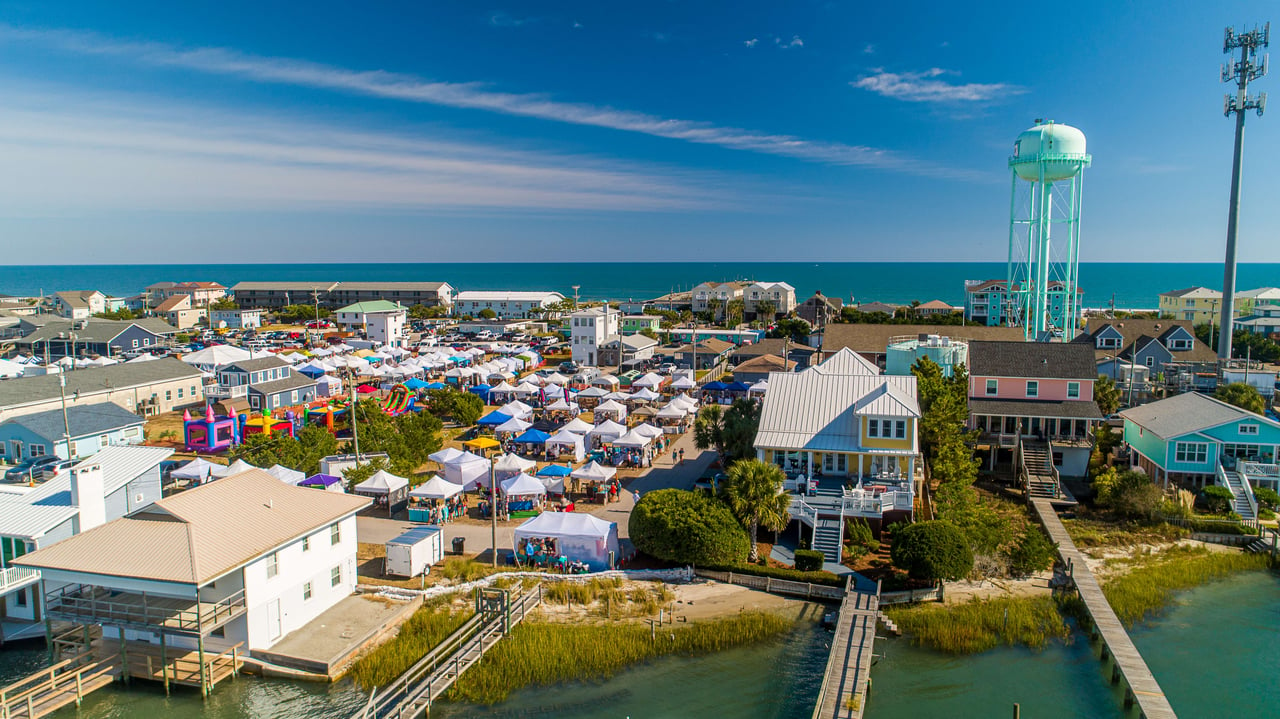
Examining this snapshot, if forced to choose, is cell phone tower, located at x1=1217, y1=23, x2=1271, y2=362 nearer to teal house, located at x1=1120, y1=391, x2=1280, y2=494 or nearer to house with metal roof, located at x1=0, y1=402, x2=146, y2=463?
teal house, located at x1=1120, y1=391, x2=1280, y2=494

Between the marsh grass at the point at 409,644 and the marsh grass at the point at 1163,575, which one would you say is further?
the marsh grass at the point at 1163,575

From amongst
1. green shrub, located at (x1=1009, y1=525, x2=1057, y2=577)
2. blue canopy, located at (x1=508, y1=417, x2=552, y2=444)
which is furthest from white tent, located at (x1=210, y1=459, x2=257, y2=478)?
green shrub, located at (x1=1009, y1=525, x2=1057, y2=577)

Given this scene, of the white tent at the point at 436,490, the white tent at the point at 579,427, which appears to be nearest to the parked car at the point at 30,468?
the white tent at the point at 436,490

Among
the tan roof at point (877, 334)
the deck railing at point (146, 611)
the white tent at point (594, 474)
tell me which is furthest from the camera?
the tan roof at point (877, 334)

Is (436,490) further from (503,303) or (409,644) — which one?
(503,303)

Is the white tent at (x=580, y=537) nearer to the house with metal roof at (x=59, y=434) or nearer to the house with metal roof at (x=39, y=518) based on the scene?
the house with metal roof at (x=39, y=518)

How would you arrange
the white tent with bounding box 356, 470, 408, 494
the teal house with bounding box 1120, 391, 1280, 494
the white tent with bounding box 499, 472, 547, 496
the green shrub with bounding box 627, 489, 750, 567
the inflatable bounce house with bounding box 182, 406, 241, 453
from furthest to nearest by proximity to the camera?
the inflatable bounce house with bounding box 182, 406, 241, 453 < the teal house with bounding box 1120, 391, 1280, 494 < the white tent with bounding box 356, 470, 408, 494 < the white tent with bounding box 499, 472, 547, 496 < the green shrub with bounding box 627, 489, 750, 567

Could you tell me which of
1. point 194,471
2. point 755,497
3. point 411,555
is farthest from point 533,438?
point 755,497
